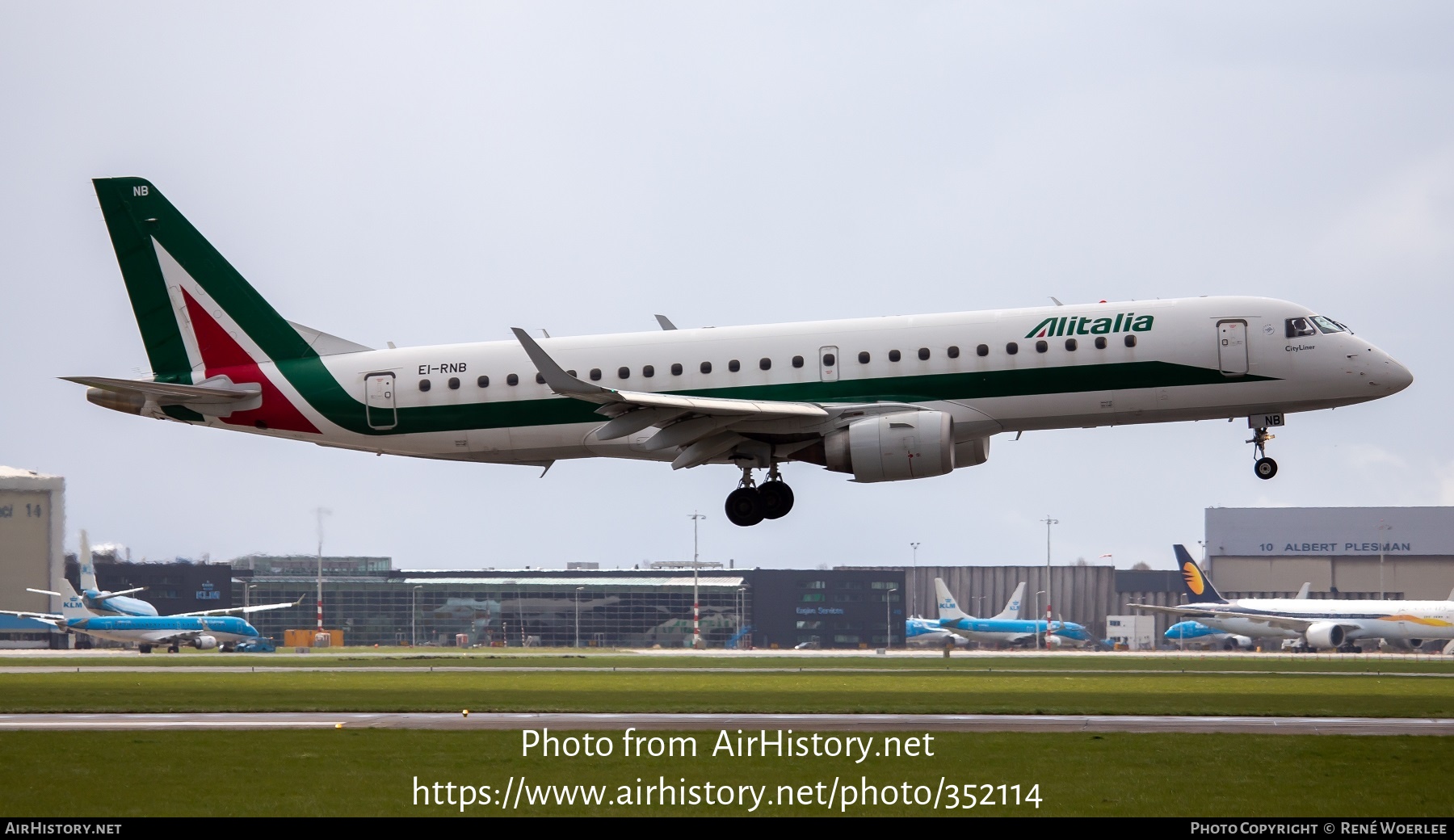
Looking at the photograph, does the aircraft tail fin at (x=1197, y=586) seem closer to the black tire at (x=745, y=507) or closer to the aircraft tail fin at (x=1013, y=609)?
the aircraft tail fin at (x=1013, y=609)

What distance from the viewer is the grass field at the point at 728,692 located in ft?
156

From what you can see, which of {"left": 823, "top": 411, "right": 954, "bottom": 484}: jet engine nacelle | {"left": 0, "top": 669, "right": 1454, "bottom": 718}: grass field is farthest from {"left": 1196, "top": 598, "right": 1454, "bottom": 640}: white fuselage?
{"left": 823, "top": 411, "right": 954, "bottom": 484}: jet engine nacelle

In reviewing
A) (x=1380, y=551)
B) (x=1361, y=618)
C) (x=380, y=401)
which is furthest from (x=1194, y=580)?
(x=380, y=401)

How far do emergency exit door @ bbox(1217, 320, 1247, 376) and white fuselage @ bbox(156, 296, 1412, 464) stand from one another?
0.03 meters

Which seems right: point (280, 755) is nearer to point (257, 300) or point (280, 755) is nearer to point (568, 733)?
point (568, 733)

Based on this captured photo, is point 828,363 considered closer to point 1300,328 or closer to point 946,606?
point 1300,328

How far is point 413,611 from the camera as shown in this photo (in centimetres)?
17950

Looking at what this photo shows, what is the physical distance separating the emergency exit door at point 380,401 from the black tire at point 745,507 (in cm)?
965

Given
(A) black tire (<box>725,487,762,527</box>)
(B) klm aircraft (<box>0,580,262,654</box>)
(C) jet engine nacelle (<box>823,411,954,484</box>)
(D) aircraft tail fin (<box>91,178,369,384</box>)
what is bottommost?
(B) klm aircraft (<box>0,580,262,654</box>)

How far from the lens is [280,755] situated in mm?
31688

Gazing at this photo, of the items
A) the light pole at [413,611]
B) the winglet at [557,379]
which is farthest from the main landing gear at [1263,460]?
the light pole at [413,611]

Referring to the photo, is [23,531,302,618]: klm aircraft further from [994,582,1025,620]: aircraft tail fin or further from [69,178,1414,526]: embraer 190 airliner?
[69,178,1414,526]: embraer 190 airliner

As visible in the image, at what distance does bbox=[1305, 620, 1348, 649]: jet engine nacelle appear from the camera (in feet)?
392

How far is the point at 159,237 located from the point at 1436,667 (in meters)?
76.2
